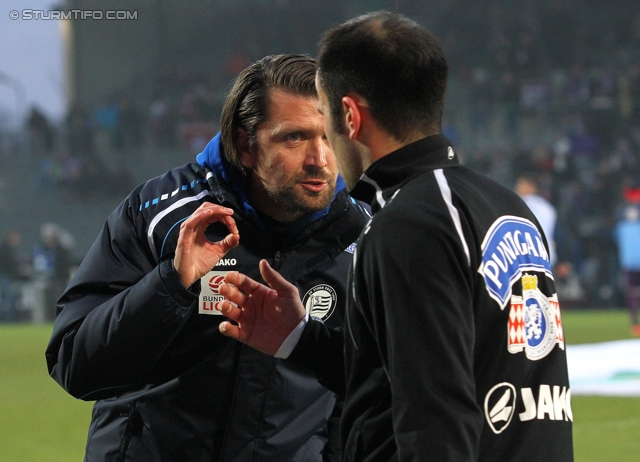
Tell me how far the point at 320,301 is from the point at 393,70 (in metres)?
0.98

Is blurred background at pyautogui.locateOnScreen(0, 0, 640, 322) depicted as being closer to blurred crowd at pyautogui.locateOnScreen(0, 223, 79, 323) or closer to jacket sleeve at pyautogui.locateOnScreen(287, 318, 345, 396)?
blurred crowd at pyautogui.locateOnScreen(0, 223, 79, 323)

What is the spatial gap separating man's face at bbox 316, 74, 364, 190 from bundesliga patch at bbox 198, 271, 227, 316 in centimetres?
73

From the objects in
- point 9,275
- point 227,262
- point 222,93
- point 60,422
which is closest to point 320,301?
point 227,262

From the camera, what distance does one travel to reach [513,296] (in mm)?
1716

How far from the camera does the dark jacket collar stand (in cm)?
178

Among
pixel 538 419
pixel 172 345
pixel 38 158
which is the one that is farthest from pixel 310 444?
pixel 38 158

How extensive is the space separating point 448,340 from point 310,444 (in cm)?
113

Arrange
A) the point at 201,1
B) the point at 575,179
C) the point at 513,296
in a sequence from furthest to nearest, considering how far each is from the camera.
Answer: the point at 201,1 → the point at 575,179 → the point at 513,296

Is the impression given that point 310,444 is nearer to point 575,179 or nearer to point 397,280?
point 397,280

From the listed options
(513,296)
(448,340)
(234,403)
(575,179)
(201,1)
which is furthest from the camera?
(201,1)

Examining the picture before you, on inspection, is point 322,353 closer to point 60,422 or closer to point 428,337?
point 428,337

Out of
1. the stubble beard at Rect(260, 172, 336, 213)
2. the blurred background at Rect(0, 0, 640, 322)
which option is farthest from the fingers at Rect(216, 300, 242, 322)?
the blurred background at Rect(0, 0, 640, 322)

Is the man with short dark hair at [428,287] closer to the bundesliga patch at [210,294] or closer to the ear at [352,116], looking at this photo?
the ear at [352,116]

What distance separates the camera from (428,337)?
1581 millimetres
